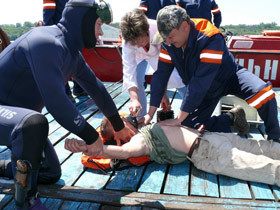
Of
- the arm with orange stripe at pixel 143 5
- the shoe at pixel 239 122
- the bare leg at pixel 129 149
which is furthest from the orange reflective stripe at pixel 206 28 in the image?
the arm with orange stripe at pixel 143 5

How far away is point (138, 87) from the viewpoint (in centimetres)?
404

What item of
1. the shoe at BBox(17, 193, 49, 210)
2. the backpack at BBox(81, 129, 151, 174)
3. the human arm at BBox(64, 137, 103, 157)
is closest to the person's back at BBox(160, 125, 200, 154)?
the backpack at BBox(81, 129, 151, 174)

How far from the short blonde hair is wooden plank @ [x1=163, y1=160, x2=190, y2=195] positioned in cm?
140

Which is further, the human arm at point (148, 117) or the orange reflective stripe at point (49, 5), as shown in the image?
the orange reflective stripe at point (49, 5)

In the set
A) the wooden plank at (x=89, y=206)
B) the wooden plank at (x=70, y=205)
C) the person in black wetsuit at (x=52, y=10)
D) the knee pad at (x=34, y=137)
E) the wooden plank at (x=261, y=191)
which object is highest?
the person in black wetsuit at (x=52, y=10)

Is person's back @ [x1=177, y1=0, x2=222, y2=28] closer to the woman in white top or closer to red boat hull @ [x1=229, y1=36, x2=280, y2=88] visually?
red boat hull @ [x1=229, y1=36, x2=280, y2=88]

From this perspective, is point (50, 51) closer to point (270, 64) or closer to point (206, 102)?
point (206, 102)

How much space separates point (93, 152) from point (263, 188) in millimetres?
→ 1494

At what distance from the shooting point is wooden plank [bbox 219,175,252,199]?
2485 mm

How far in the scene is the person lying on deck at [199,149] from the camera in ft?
8.90

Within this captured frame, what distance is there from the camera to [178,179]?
278cm

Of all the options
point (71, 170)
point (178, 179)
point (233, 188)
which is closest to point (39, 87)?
point (71, 170)

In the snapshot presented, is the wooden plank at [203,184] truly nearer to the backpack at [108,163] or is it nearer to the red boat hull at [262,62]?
the backpack at [108,163]

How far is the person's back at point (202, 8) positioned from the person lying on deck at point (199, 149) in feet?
10.9
